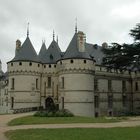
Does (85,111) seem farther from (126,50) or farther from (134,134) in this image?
(134,134)

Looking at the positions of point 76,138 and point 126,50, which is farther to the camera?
point 126,50

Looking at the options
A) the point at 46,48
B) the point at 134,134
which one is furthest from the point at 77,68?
the point at 134,134

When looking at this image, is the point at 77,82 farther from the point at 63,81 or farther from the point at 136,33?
the point at 136,33

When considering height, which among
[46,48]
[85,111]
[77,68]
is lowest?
[85,111]

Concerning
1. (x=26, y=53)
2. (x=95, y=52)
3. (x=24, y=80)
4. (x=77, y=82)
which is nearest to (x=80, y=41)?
(x=77, y=82)

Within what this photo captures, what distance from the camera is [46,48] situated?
2221 inches

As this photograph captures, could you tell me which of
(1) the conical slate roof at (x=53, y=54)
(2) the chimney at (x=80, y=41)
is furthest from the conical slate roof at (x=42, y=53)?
(2) the chimney at (x=80, y=41)

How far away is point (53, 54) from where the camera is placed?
52062 millimetres

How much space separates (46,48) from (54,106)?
11884 mm

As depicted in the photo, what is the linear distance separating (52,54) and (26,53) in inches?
195

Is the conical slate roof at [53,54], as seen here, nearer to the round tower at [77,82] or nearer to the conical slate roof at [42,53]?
the conical slate roof at [42,53]

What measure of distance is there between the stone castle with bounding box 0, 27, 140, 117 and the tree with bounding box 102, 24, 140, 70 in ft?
9.46

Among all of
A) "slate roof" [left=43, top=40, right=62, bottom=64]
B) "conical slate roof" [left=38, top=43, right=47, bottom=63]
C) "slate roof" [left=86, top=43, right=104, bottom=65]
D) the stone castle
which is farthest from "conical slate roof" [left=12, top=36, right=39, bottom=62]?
"slate roof" [left=86, top=43, right=104, bottom=65]

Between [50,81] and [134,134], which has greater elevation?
[50,81]
